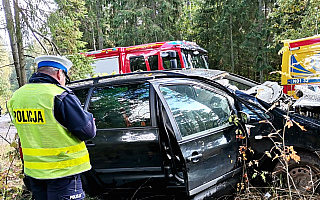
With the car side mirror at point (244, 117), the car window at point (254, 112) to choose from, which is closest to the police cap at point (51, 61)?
the car side mirror at point (244, 117)

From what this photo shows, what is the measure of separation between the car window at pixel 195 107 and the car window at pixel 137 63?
256 inches

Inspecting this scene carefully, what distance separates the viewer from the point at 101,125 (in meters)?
2.90

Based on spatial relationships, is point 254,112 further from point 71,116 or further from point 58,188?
point 58,188

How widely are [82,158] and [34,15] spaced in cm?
443

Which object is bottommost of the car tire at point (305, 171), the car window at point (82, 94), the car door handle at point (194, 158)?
the car tire at point (305, 171)

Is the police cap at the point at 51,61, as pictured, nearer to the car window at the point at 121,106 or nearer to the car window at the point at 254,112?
the car window at the point at 121,106

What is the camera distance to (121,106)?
2.91 meters

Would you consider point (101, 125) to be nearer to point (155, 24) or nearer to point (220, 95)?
point (220, 95)

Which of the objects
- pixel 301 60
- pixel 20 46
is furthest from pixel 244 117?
pixel 301 60

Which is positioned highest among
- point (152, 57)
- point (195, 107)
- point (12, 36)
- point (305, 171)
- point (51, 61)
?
point (12, 36)

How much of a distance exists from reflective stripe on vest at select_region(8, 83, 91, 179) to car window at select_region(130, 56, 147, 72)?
24.5ft

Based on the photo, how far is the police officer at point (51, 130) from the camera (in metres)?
1.91

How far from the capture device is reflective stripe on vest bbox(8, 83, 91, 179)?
6.23 feet

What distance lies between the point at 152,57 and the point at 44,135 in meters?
7.72
